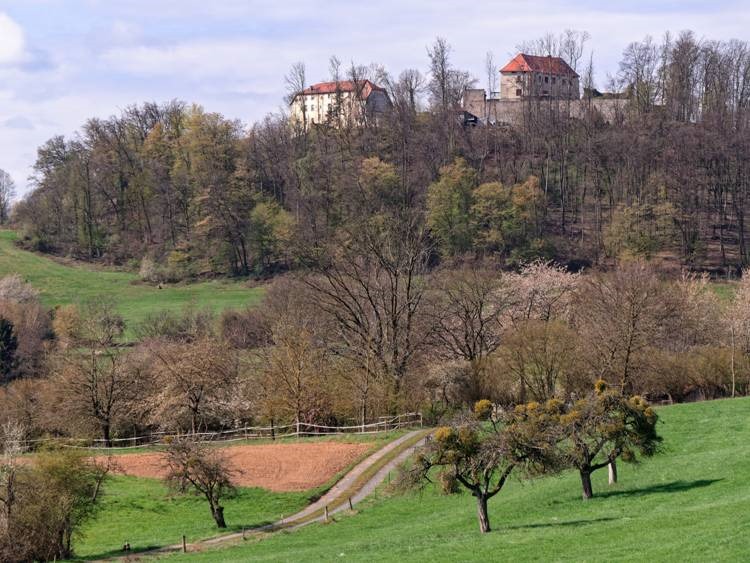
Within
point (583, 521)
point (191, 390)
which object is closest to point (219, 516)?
point (583, 521)

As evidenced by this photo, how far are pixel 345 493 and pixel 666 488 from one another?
15.7 m

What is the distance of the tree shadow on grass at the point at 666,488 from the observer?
3100cm

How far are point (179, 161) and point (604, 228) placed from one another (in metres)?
55.6

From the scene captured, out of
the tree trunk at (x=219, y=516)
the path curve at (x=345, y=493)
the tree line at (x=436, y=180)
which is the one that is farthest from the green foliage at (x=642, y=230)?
the tree trunk at (x=219, y=516)

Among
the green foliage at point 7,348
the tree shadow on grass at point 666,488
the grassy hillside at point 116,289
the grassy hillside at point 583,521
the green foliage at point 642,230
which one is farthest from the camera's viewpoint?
the grassy hillside at point 116,289

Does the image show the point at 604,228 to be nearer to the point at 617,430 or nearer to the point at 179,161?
the point at 179,161

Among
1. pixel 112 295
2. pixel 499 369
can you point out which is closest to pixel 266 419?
pixel 499 369

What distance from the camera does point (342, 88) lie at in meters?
146

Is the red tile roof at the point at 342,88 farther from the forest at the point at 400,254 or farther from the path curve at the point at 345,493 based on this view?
the path curve at the point at 345,493

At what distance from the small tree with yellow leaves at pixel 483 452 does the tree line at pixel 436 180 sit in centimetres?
7139

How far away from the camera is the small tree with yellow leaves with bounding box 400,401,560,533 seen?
98.7 ft

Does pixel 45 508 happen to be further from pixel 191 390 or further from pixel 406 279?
pixel 406 279

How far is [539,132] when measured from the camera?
422ft

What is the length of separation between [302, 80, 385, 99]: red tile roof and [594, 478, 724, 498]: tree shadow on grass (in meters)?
108
